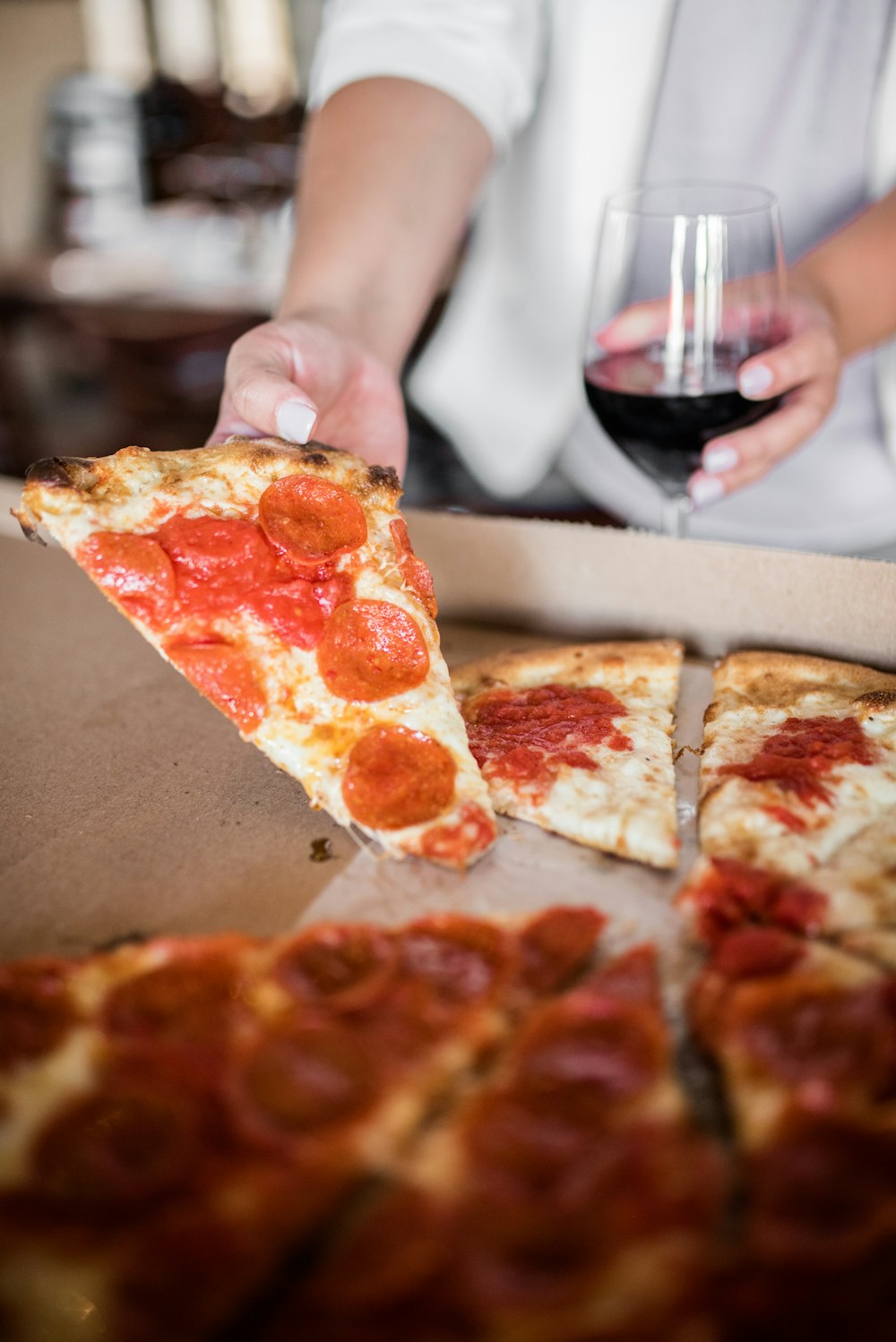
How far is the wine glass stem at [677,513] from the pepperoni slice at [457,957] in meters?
0.82

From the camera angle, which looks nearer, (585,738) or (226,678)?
(226,678)

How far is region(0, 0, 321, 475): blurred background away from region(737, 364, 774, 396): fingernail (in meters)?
3.29

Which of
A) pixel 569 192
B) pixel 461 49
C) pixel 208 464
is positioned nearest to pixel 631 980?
pixel 208 464

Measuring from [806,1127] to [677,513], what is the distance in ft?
3.40

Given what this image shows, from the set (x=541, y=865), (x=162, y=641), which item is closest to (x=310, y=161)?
(x=162, y=641)

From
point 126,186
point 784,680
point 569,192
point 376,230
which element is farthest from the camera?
point 126,186

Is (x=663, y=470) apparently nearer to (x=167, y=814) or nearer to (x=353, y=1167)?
(x=167, y=814)

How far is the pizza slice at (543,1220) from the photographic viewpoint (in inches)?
29.7

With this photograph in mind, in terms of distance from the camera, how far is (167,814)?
1.42m

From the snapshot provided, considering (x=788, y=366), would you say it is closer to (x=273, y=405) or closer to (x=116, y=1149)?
(x=273, y=405)

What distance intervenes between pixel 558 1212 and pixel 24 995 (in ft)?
1.88

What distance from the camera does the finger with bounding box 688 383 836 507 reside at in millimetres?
1625

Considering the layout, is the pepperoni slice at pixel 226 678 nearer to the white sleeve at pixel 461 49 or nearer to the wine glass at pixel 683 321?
the wine glass at pixel 683 321

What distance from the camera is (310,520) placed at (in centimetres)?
146
